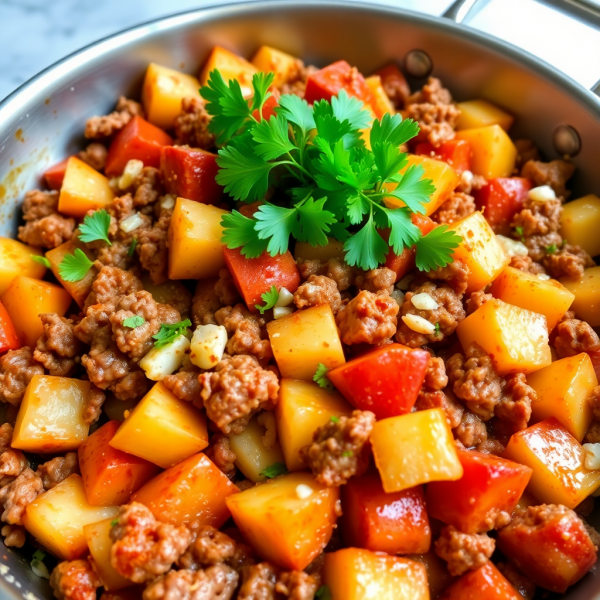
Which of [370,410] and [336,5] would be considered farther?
[336,5]

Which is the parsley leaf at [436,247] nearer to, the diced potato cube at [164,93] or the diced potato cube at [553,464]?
the diced potato cube at [553,464]

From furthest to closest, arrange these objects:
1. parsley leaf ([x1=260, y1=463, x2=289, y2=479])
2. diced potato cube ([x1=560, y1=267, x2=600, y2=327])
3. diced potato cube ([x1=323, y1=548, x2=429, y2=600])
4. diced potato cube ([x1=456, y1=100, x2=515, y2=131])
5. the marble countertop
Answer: the marble countertop → diced potato cube ([x1=456, y1=100, x2=515, y2=131]) → diced potato cube ([x1=560, y1=267, x2=600, y2=327]) → parsley leaf ([x1=260, y1=463, x2=289, y2=479]) → diced potato cube ([x1=323, y1=548, x2=429, y2=600])

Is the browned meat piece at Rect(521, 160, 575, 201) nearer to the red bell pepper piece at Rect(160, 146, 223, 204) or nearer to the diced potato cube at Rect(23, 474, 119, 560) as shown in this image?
the red bell pepper piece at Rect(160, 146, 223, 204)

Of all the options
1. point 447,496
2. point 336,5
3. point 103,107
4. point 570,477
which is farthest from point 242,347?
point 336,5

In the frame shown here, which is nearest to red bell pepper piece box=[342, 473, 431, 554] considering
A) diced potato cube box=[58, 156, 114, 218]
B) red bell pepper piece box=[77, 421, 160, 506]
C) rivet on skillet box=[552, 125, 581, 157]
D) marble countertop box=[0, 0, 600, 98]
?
red bell pepper piece box=[77, 421, 160, 506]

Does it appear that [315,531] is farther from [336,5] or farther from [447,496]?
[336,5]
